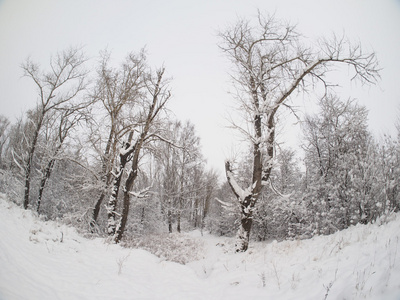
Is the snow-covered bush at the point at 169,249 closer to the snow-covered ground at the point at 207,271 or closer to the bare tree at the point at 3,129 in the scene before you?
the snow-covered ground at the point at 207,271

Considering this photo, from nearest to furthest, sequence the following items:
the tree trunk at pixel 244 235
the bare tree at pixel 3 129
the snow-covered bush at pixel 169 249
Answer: the tree trunk at pixel 244 235
the snow-covered bush at pixel 169 249
the bare tree at pixel 3 129

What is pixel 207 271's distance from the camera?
18.8 feet

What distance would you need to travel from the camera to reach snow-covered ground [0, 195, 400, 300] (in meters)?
2.72

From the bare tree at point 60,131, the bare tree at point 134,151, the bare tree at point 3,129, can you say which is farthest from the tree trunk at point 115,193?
the bare tree at point 3,129

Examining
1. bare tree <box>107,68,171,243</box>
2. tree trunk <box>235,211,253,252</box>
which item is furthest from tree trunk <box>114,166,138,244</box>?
tree trunk <box>235,211,253,252</box>

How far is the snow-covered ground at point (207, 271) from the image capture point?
2.72 meters

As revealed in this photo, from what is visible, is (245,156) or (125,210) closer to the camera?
(125,210)

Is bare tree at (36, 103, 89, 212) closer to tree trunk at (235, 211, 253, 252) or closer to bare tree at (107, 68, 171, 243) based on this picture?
bare tree at (107, 68, 171, 243)

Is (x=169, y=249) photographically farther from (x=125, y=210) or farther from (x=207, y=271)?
(x=207, y=271)

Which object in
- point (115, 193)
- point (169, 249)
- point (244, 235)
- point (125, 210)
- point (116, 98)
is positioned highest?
point (116, 98)

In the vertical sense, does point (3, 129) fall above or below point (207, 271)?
above

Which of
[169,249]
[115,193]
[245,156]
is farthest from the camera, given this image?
[245,156]

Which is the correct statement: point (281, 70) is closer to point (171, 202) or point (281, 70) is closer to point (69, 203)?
point (171, 202)

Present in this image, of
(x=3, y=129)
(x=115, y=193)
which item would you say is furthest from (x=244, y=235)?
(x=3, y=129)
